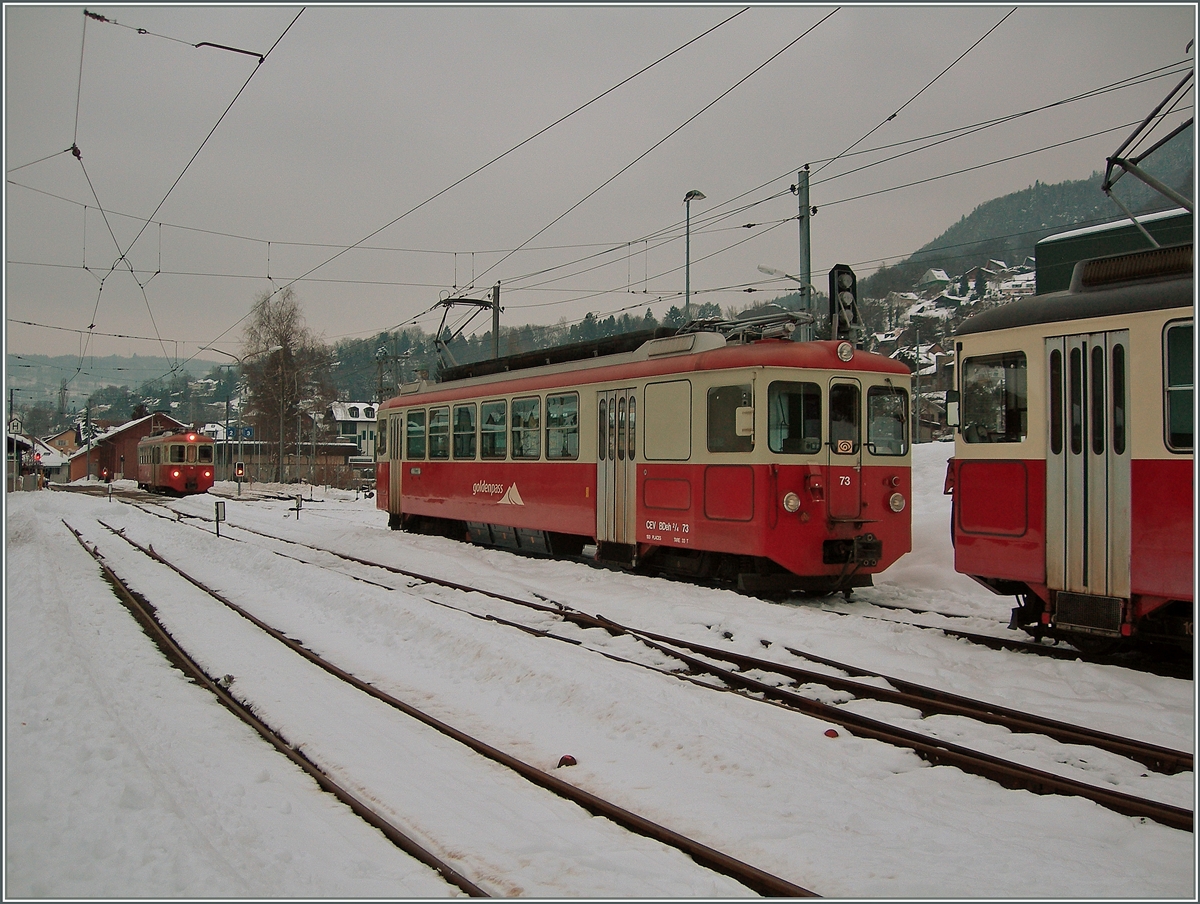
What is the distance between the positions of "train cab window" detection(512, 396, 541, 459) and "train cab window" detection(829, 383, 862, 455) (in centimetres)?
538

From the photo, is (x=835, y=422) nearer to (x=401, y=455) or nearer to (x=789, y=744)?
(x=789, y=744)

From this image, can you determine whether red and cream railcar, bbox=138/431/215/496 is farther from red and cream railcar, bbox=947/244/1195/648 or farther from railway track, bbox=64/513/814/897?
red and cream railcar, bbox=947/244/1195/648

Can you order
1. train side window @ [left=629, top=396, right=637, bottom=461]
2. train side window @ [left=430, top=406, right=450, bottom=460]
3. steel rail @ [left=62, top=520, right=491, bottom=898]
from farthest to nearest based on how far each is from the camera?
1. train side window @ [left=430, top=406, right=450, bottom=460]
2. train side window @ [left=629, top=396, right=637, bottom=461]
3. steel rail @ [left=62, top=520, right=491, bottom=898]

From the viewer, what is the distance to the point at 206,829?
4.52 metres

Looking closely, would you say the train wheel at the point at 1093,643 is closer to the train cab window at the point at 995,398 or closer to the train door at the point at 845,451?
the train cab window at the point at 995,398

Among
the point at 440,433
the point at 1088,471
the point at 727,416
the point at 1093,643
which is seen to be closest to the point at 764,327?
the point at 727,416

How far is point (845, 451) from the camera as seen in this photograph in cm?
1084

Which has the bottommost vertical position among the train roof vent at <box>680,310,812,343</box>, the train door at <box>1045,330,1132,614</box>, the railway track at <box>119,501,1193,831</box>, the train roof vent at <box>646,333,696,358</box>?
the railway track at <box>119,501,1193,831</box>

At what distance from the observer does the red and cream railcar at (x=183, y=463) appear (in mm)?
42625

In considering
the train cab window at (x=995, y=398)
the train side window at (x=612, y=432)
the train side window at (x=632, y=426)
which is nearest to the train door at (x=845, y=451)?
the train cab window at (x=995, y=398)

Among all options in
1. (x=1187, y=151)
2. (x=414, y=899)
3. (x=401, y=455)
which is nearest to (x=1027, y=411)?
(x=1187, y=151)

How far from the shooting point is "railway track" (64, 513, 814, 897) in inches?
157

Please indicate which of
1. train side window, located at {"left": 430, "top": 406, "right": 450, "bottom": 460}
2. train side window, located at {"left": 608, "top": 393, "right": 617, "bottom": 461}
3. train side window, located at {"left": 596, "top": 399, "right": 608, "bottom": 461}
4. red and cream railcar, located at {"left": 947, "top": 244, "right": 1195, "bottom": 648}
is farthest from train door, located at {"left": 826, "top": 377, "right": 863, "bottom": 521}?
train side window, located at {"left": 430, "top": 406, "right": 450, "bottom": 460}

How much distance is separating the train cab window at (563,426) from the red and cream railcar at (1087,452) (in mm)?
6404
